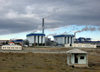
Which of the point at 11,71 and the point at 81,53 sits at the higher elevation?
the point at 81,53

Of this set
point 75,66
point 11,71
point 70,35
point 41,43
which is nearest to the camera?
point 11,71

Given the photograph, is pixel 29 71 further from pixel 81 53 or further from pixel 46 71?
pixel 81 53

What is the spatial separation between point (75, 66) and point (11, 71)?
9.45m

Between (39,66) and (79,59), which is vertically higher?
(79,59)

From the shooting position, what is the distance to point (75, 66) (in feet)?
74.1

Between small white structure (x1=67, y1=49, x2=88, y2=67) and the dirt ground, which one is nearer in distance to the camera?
the dirt ground

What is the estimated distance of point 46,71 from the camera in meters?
18.2

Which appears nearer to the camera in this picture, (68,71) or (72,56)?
(68,71)

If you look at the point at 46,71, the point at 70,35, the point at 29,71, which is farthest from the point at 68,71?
the point at 70,35

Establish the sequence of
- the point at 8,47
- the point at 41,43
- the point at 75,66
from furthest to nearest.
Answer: the point at 41,43 < the point at 8,47 < the point at 75,66

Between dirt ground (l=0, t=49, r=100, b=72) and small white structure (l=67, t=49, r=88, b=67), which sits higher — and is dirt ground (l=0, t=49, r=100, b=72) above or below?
below

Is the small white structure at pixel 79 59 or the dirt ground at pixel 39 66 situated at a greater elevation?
the small white structure at pixel 79 59

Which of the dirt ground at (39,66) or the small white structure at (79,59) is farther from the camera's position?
the small white structure at (79,59)

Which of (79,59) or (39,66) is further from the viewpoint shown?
(79,59)
